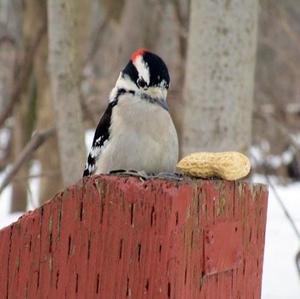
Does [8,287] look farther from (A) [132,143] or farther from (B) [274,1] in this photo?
(B) [274,1]

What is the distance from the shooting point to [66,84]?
12.1 feet

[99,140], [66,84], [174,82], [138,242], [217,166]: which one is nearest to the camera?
[138,242]

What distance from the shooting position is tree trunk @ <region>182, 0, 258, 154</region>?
3.56 m

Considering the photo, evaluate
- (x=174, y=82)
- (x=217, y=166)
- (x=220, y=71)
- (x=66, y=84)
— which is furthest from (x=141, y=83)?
(x=174, y=82)

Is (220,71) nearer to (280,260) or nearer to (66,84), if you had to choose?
(66,84)

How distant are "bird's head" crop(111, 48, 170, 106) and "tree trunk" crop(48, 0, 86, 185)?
51.8 inches

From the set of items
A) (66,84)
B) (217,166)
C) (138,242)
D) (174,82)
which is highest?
(174,82)

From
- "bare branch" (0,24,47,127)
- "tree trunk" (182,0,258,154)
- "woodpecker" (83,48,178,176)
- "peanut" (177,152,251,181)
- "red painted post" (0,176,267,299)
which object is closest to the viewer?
"red painted post" (0,176,267,299)

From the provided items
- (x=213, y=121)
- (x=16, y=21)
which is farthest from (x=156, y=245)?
(x=16, y=21)

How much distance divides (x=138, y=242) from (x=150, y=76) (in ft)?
2.61

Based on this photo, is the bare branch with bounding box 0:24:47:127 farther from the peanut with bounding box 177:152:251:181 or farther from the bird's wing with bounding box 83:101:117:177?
the peanut with bounding box 177:152:251:181

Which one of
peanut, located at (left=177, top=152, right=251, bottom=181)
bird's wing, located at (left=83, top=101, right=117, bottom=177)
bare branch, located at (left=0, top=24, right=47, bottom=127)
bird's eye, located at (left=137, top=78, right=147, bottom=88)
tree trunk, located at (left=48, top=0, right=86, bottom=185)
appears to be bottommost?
peanut, located at (left=177, top=152, right=251, bottom=181)

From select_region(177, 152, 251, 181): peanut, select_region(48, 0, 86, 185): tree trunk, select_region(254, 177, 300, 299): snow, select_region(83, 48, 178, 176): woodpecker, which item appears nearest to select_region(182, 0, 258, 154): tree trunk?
select_region(48, 0, 86, 185): tree trunk

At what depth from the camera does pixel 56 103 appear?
3738 mm
